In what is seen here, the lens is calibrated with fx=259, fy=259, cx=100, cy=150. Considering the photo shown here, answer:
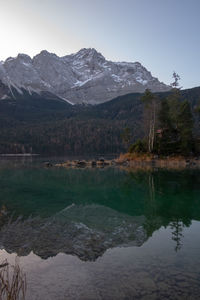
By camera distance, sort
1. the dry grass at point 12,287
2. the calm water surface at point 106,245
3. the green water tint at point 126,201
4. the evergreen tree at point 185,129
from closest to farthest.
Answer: the dry grass at point 12,287
the calm water surface at point 106,245
the green water tint at point 126,201
the evergreen tree at point 185,129

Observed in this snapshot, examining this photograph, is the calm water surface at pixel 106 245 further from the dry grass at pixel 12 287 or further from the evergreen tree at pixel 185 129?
the evergreen tree at pixel 185 129

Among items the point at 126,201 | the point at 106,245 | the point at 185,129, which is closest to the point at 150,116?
the point at 185,129

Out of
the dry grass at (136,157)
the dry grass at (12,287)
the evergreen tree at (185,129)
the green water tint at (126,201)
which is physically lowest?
the green water tint at (126,201)

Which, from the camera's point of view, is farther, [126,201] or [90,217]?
[126,201]

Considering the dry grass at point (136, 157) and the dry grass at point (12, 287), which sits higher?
the dry grass at point (136, 157)

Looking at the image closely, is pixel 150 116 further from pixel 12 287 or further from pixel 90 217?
pixel 12 287

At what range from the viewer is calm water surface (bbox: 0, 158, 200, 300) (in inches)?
286

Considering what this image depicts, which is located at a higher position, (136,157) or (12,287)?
(136,157)

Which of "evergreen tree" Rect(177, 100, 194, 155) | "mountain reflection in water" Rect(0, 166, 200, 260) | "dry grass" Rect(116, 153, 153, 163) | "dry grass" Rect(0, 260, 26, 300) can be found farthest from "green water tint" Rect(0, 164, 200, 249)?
"evergreen tree" Rect(177, 100, 194, 155)

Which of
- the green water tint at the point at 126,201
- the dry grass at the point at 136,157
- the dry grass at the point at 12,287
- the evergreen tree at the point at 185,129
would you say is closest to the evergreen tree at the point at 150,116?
the dry grass at the point at 136,157

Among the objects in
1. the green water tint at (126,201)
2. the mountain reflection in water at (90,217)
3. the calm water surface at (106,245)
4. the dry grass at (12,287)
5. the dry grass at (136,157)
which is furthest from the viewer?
the dry grass at (136,157)

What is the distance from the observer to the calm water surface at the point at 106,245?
7.26 m

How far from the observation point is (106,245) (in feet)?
35.1

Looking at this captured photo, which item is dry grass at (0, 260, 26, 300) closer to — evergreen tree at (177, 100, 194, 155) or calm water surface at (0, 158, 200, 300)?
calm water surface at (0, 158, 200, 300)
